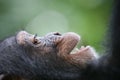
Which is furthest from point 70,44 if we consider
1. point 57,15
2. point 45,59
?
point 57,15

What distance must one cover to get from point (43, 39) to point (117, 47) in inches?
30.8

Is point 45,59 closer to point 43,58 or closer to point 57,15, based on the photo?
point 43,58

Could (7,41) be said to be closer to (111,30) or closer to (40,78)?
(40,78)

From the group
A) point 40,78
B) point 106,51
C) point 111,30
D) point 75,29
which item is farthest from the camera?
point 75,29

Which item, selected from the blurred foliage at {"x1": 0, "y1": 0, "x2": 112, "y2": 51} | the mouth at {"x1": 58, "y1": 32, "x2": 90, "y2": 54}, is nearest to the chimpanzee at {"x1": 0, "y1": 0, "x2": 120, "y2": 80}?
the mouth at {"x1": 58, "y1": 32, "x2": 90, "y2": 54}

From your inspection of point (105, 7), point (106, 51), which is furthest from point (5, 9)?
point (106, 51)

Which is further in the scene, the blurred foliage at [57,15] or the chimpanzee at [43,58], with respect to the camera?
the blurred foliage at [57,15]

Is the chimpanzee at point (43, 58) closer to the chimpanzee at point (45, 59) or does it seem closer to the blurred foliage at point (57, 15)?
the chimpanzee at point (45, 59)

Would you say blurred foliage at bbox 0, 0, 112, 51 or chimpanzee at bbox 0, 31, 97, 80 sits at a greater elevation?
blurred foliage at bbox 0, 0, 112, 51

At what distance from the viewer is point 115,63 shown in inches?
85.7

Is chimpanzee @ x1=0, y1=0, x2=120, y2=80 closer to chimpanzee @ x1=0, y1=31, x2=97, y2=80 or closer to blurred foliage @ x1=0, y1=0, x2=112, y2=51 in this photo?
chimpanzee @ x1=0, y1=31, x2=97, y2=80

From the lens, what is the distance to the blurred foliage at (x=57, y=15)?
213 inches

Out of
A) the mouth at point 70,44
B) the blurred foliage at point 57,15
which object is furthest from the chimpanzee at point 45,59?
the blurred foliage at point 57,15

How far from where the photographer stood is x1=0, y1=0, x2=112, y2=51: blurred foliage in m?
5.42
